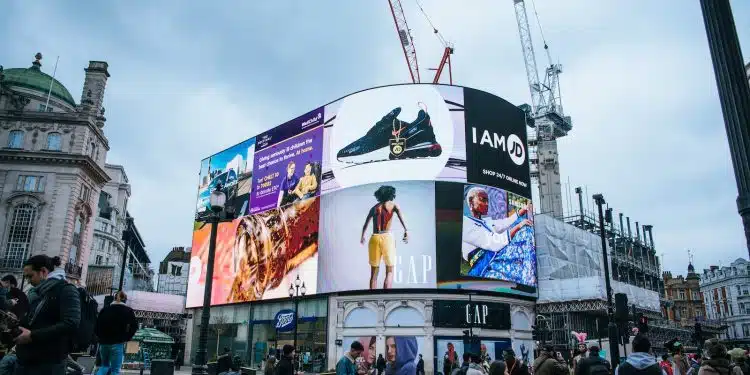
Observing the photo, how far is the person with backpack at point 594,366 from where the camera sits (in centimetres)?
887

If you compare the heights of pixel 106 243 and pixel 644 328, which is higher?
pixel 106 243

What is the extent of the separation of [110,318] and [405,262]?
3271cm

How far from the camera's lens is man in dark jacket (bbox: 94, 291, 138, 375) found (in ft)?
29.9

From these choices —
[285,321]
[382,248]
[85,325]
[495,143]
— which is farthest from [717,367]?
[285,321]

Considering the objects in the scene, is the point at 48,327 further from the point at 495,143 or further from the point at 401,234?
the point at 495,143

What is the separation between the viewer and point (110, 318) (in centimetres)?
911

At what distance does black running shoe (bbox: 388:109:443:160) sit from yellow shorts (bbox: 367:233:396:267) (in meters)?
6.50

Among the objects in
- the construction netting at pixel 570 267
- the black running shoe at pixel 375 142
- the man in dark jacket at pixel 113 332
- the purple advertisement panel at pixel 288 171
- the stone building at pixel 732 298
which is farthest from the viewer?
the stone building at pixel 732 298

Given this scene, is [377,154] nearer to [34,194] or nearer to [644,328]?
[644,328]

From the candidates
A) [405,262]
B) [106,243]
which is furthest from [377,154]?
[106,243]

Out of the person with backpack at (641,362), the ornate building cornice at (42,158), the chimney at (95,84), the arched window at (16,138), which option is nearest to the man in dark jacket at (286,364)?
the person with backpack at (641,362)

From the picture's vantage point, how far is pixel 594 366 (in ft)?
29.7

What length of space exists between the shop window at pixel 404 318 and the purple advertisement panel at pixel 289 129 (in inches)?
732

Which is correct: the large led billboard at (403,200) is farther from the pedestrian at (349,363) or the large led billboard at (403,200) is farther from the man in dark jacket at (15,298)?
the man in dark jacket at (15,298)
